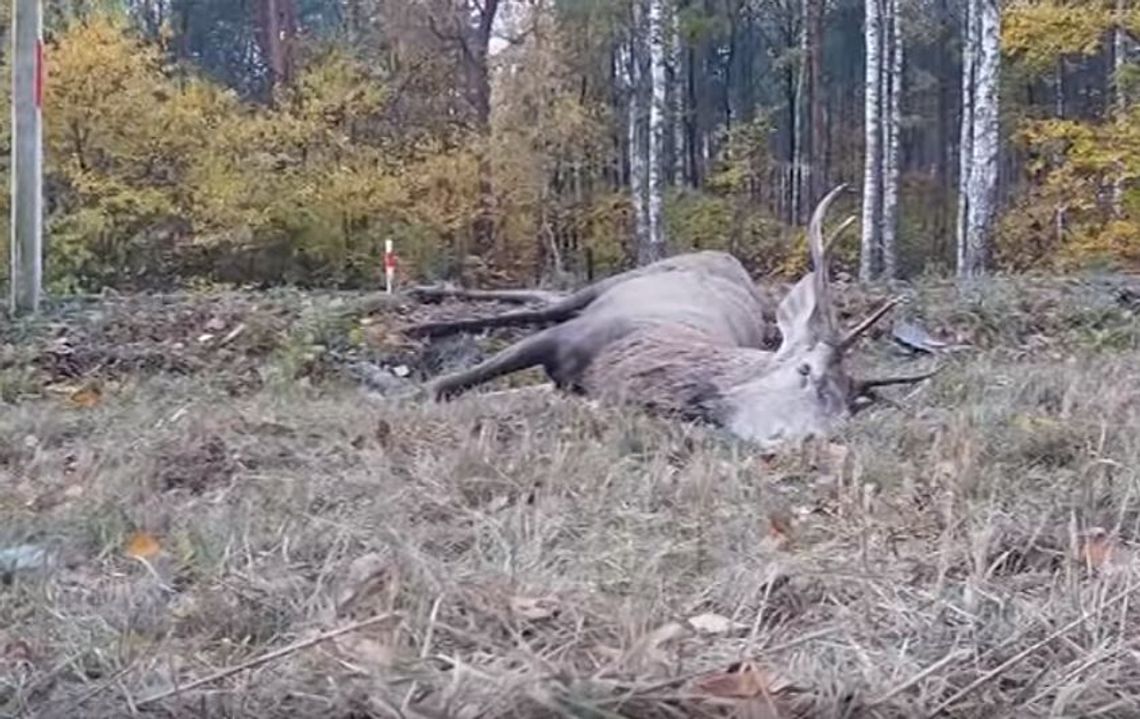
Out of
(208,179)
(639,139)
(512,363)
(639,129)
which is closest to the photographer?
(512,363)

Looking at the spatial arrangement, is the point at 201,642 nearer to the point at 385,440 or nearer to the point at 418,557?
the point at 418,557

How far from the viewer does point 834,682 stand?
8.29 ft

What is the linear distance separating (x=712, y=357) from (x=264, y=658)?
12.2 ft

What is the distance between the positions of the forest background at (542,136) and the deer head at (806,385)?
9.13 meters

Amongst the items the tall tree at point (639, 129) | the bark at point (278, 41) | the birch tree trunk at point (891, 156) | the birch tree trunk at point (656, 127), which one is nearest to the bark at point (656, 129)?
the birch tree trunk at point (656, 127)

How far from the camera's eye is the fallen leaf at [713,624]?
2811mm

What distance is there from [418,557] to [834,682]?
0.98m

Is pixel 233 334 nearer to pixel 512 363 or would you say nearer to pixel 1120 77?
pixel 512 363

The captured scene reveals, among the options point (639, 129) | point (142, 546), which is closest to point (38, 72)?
point (142, 546)

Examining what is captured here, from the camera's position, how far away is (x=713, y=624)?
2852 millimetres

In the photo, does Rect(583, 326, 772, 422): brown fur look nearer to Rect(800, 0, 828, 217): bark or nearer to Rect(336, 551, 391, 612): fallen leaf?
Rect(336, 551, 391, 612): fallen leaf

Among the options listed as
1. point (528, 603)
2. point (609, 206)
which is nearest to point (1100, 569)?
point (528, 603)

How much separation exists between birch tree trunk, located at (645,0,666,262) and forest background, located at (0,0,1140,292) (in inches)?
2.4

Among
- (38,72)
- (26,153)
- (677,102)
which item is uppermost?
(677,102)
